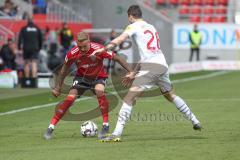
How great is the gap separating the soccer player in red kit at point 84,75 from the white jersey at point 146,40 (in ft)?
2.18

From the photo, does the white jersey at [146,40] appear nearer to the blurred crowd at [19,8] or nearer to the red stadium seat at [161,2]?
the blurred crowd at [19,8]

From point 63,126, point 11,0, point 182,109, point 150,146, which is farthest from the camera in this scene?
point 11,0

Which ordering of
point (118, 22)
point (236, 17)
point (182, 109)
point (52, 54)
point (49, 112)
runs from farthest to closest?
point (236, 17), point (118, 22), point (52, 54), point (49, 112), point (182, 109)

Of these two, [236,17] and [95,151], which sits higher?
[95,151]

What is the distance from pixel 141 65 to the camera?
41.2 feet

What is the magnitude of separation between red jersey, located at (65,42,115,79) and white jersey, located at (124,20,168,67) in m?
0.72

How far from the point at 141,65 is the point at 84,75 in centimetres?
112

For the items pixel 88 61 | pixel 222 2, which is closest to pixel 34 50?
pixel 88 61

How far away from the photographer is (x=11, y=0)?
3609 centimetres

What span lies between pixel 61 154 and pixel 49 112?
716cm

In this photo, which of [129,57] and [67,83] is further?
[129,57]

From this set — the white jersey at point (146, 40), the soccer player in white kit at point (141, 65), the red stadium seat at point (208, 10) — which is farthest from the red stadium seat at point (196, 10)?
the white jersey at point (146, 40)

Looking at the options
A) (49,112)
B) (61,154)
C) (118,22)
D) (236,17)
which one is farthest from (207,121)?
(236,17)

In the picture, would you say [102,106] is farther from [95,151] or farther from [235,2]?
[235,2]
